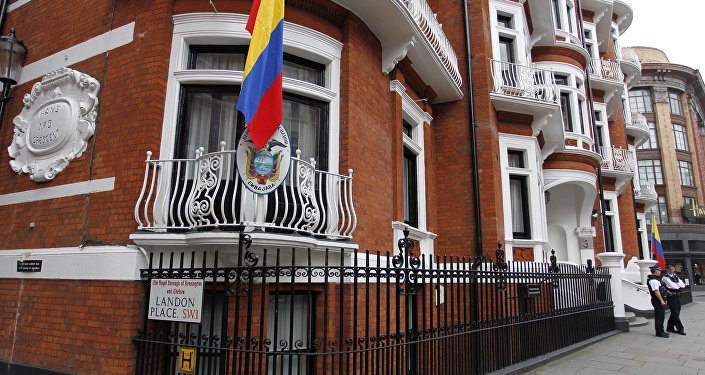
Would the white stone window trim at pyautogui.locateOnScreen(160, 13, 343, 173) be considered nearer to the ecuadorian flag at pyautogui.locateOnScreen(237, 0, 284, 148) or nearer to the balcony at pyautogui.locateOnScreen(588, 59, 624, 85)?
the ecuadorian flag at pyautogui.locateOnScreen(237, 0, 284, 148)

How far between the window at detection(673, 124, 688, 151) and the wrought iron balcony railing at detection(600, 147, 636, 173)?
26688 mm

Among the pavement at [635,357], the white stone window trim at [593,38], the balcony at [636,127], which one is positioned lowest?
the pavement at [635,357]

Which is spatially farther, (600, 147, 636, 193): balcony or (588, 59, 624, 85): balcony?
(588, 59, 624, 85): balcony

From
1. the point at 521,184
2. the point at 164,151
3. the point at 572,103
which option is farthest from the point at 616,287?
the point at 164,151

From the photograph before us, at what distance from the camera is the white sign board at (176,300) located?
4.87 metres

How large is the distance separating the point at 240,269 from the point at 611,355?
26.3 feet

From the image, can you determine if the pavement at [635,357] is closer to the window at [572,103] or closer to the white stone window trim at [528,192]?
the white stone window trim at [528,192]

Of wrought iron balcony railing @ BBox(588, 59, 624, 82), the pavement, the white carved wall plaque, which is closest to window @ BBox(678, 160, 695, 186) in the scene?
wrought iron balcony railing @ BBox(588, 59, 624, 82)

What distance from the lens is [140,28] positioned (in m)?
6.18

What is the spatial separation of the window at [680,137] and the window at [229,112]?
152ft

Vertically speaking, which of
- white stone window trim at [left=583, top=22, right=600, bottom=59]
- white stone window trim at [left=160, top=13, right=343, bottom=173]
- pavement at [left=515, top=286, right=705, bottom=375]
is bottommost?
pavement at [left=515, top=286, right=705, bottom=375]

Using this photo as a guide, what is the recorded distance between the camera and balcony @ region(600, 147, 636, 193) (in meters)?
20.0

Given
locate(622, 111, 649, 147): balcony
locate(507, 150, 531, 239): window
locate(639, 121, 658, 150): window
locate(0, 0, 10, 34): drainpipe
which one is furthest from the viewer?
locate(639, 121, 658, 150): window

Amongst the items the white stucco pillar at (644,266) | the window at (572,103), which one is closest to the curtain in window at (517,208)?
the window at (572,103)
